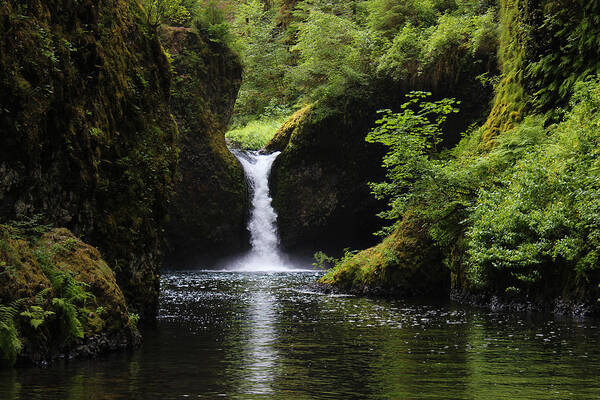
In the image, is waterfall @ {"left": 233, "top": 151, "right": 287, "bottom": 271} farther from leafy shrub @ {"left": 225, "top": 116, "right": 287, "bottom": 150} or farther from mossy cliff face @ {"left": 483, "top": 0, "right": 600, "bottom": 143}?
mossy cliff face @ {"left": 483, "top": 0, "right": 600, "bottom": 143}

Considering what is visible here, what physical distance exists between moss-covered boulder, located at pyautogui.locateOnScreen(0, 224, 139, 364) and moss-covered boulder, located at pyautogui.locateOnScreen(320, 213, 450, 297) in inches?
368

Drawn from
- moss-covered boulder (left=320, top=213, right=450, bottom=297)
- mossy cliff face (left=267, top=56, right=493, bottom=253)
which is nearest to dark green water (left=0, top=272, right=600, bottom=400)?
moss-covered boulder (left=320, top=213, right=450, bottom=297)

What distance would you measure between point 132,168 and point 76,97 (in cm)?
182

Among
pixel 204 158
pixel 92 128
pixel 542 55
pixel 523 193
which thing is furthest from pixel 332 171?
pixel 92 128

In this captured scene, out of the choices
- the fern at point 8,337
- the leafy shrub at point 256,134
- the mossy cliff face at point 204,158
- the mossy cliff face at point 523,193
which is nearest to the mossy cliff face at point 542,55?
the mossy cliff face at point 523,193

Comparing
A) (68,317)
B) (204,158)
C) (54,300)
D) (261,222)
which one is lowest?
(68,317)

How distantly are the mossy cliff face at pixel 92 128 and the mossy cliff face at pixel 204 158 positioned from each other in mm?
15272

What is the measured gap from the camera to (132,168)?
10.5 meters

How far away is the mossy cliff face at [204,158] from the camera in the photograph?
27.4m

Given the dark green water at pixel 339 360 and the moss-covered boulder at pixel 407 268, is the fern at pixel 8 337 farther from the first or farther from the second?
the moss-covered boulder at pixel 407 268

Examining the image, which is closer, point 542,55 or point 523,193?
point 523,193

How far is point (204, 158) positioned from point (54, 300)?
22.0 meters

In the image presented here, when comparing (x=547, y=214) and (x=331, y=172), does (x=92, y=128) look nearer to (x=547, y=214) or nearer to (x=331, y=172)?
(x=547, y=214)

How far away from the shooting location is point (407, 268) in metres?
16.3
